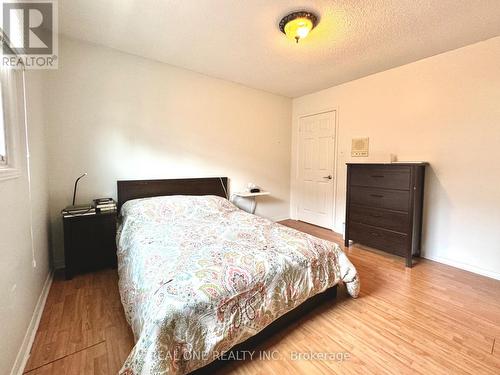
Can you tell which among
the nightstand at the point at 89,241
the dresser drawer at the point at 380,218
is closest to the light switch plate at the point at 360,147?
the dresser drawer at the point at 380,218

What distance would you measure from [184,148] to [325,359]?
105 inches

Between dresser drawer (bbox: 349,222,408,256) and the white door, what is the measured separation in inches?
31.6

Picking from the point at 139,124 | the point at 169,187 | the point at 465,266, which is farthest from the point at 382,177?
the point at 139,124

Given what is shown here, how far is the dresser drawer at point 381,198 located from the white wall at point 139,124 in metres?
1.61

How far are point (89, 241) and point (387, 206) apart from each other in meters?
3.23

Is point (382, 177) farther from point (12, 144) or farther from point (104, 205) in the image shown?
point (12, 144)

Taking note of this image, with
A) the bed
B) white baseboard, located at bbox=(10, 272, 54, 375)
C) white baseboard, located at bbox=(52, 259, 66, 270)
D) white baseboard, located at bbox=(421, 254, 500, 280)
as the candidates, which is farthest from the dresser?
white baseboard, located at bbox=(52, 259, 66, 270)

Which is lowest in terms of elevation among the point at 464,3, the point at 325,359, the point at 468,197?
the point at 325,359

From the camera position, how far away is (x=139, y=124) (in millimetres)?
2713

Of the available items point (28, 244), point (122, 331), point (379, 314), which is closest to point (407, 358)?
point (379, 314)

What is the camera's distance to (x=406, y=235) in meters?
2.50

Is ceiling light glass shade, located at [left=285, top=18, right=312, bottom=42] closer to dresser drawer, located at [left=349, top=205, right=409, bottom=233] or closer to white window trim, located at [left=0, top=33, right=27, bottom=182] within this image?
white window trim, located at [left=0, top=33, right=27, bottom=182]

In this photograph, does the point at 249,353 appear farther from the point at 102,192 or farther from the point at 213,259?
the point at 102,192

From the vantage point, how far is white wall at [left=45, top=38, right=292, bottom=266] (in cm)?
233
